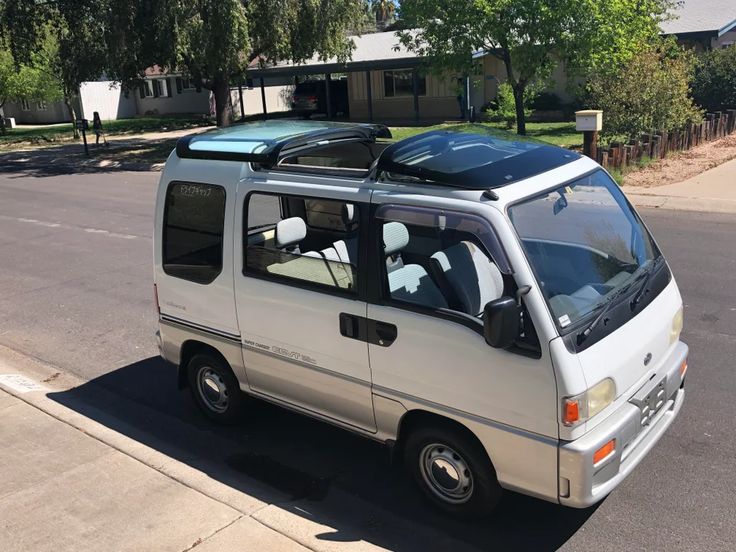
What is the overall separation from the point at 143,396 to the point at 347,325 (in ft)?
9.25

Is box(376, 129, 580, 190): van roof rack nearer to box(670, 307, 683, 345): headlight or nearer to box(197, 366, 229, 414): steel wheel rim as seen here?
box(670, 307, 683, 345): headlight

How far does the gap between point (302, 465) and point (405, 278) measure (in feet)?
5.59

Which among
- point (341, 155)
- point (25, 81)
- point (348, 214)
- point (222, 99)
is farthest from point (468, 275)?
point (25, 81)

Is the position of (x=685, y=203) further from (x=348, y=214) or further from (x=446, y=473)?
(x=446, y=473)

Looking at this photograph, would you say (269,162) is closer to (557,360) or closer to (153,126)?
(557,360)

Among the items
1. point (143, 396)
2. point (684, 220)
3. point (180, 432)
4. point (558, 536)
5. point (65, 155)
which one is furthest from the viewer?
point (65, 155)

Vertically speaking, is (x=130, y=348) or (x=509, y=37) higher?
(x=509, y=37)

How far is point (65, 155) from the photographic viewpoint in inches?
1111

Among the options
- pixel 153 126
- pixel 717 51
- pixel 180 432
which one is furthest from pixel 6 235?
pixel 153 126

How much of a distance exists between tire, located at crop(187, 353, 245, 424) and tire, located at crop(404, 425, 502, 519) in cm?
164

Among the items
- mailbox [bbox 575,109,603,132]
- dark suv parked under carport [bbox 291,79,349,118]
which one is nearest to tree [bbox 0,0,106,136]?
dark suv parked under carport [bbox 291,79,349,118]

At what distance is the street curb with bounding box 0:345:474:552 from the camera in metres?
4.19

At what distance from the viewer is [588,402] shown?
3.69 metres

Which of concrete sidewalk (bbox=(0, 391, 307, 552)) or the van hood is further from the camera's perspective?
concrete sidewalk (bbox=(0, 391, 307, 552))
